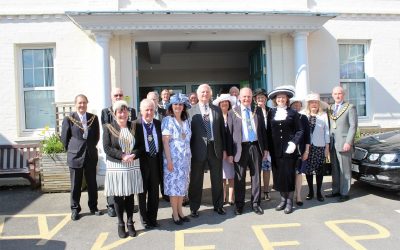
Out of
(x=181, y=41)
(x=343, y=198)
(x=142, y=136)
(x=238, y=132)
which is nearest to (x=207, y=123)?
(x=238, y=132)

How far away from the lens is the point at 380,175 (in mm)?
5988

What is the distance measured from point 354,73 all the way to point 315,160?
4.55 m

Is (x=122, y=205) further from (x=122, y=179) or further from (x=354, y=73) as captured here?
(x=354, y=73)

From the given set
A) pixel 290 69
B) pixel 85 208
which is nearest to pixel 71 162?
pixel 85 208

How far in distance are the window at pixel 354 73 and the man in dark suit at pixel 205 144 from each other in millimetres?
5400

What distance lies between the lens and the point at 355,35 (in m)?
9.37

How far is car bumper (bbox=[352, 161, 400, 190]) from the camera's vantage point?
5863mm

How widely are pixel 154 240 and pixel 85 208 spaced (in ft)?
6.56

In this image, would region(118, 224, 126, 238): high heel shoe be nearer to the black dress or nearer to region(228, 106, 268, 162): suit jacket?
region(228, 106, 268, 162): suit jacket

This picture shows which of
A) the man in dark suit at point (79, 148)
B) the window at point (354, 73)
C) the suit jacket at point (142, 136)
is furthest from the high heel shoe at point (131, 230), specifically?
the window at point (354, 73)

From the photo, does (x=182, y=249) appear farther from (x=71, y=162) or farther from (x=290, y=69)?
(x=290, y=69)

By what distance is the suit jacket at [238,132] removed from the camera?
5.54 metres

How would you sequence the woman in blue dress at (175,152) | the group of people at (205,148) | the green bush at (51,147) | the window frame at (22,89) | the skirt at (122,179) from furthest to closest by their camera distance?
the window frame at (22,89) → the green bush at (51,147) → the woman in blue dress at (175,152) → the group of people at (205,148) → the skirt at (122,179)

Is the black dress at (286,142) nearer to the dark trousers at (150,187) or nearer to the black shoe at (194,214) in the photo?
Result: the black shoe at (194,214)
